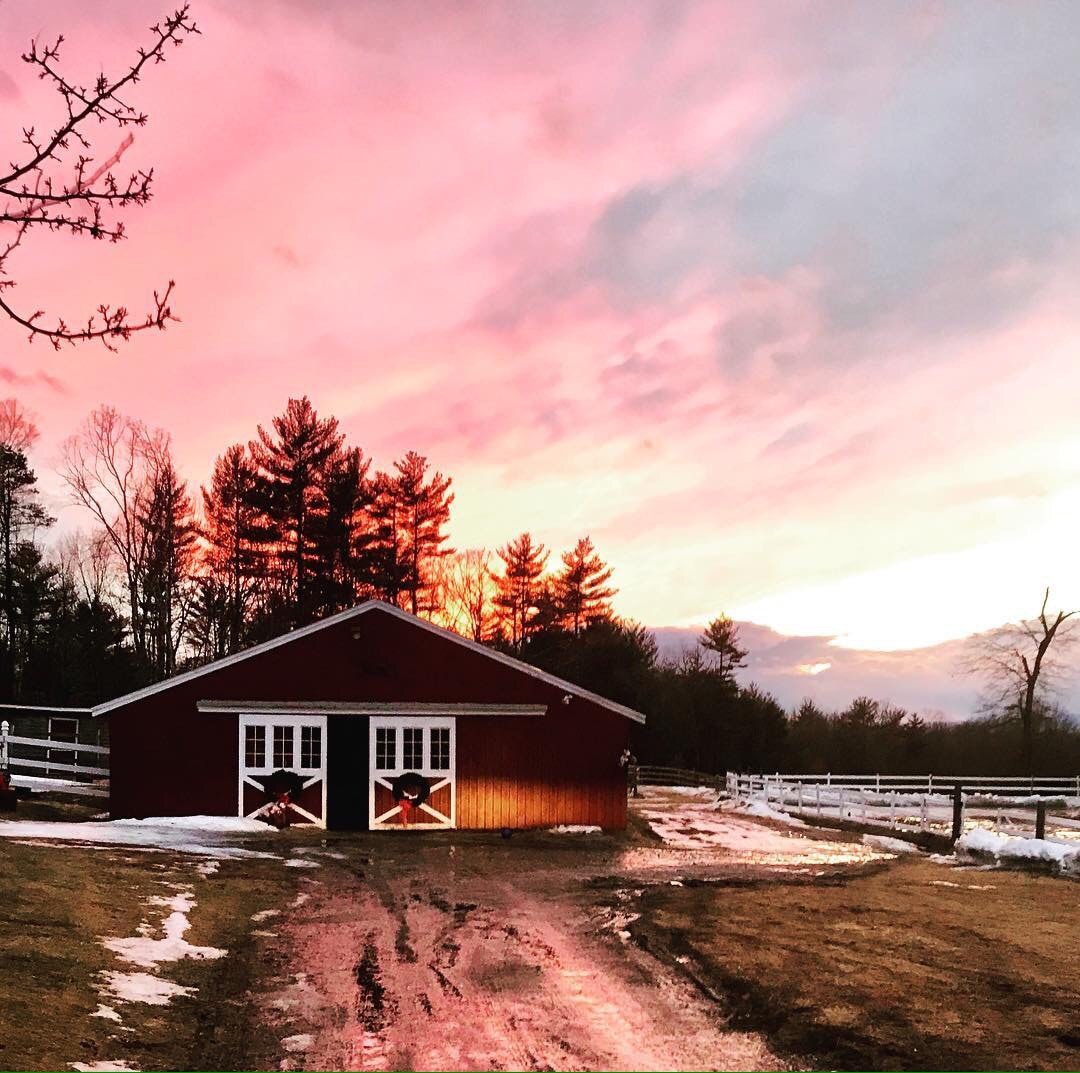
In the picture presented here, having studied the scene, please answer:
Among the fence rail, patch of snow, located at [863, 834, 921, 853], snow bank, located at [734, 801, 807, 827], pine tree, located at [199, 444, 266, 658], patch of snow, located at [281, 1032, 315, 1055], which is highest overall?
pine tree, located at [199, 444, 266, 658]

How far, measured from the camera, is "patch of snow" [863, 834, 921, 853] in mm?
20656

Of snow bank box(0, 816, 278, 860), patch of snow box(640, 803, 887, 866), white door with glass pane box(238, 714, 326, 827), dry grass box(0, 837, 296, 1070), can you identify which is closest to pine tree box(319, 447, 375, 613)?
patch of snow box(640, 803, 887, 866)

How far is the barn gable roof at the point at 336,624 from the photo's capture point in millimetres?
21234

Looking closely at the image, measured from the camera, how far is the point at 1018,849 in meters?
17.3

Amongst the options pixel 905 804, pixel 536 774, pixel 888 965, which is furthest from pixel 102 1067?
pixel 905 804

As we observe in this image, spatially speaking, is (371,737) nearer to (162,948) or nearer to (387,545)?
(162,948)

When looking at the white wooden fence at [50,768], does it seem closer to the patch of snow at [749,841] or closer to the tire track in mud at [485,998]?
the tire track in mud at [485,998]

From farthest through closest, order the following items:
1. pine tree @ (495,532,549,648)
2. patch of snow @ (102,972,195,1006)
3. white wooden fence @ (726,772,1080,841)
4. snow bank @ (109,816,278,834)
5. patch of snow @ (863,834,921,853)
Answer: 1. pine tree @ (495,532,549,648)
2. white wooden fence @ (726,772,1080,841)
3. patch of snow @ (863,834,921,853)
4. snow bank @ (109,816,278,834)
5. patch of snow @ (102,972,195,1006)

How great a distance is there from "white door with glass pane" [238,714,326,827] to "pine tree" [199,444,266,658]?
23.6 m

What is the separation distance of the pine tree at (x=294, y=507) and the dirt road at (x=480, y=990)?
3226 centimetres

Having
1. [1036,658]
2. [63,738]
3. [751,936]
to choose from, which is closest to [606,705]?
[751,936]

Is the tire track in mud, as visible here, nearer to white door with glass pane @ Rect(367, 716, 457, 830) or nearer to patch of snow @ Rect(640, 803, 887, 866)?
patch of snow @ Rect(640, 803, 887, 866)

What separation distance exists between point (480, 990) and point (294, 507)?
3853 cm

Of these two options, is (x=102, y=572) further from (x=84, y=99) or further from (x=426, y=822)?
(x=84, y=99)
